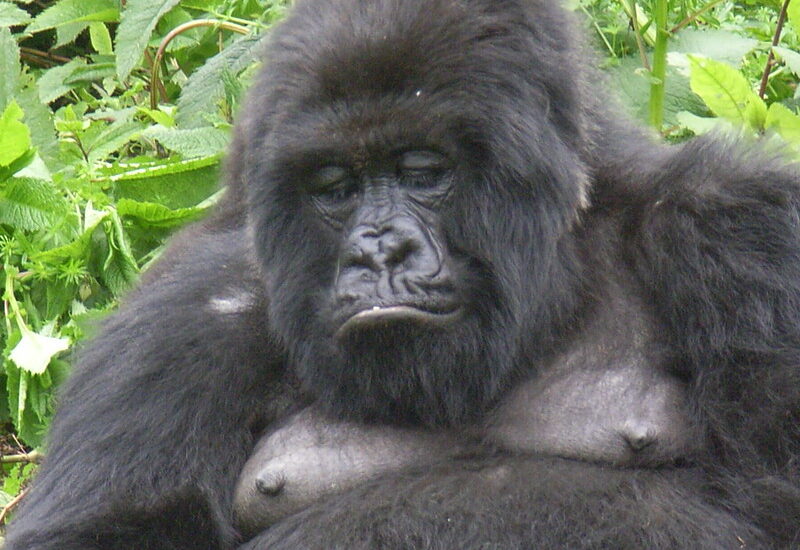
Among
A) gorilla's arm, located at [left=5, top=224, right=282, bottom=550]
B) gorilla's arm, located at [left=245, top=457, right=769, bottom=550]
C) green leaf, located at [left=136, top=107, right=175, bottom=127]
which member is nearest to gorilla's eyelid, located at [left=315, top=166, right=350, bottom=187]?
gorilla's arm, located at [left=5, top=224, right=282, bottom=550]

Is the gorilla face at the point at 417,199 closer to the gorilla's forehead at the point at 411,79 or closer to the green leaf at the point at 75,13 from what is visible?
the gorilla's forehead at the point at 411,79

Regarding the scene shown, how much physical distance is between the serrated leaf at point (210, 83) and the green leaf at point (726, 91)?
73.8 inches

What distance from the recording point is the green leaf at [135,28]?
19.8ft

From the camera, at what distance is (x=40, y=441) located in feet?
17.0

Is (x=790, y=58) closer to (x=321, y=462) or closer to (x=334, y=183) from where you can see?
(x=334, y=183)

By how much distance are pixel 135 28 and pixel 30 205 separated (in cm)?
117

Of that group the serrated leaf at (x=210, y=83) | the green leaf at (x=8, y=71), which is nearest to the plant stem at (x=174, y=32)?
the serrated leaf at (x=210, y=83)

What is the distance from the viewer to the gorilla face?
3412 mm

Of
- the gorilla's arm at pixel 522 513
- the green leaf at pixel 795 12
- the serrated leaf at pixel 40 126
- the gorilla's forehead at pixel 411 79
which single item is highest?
the gorilla's forehead at pixel 411 79

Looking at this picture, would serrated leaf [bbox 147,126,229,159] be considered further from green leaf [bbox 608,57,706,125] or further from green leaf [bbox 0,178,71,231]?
green leaf [bbox 608,57,706,125]

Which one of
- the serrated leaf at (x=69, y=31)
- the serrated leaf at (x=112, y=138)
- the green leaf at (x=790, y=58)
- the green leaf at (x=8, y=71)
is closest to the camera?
the green leaf at (x=790, y=58)

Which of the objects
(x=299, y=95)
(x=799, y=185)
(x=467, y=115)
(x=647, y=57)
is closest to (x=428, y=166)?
(x=467, y=115)

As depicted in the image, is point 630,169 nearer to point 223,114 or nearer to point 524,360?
point 524,360

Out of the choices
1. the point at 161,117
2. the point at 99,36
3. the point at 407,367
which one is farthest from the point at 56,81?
the point at 407,367
